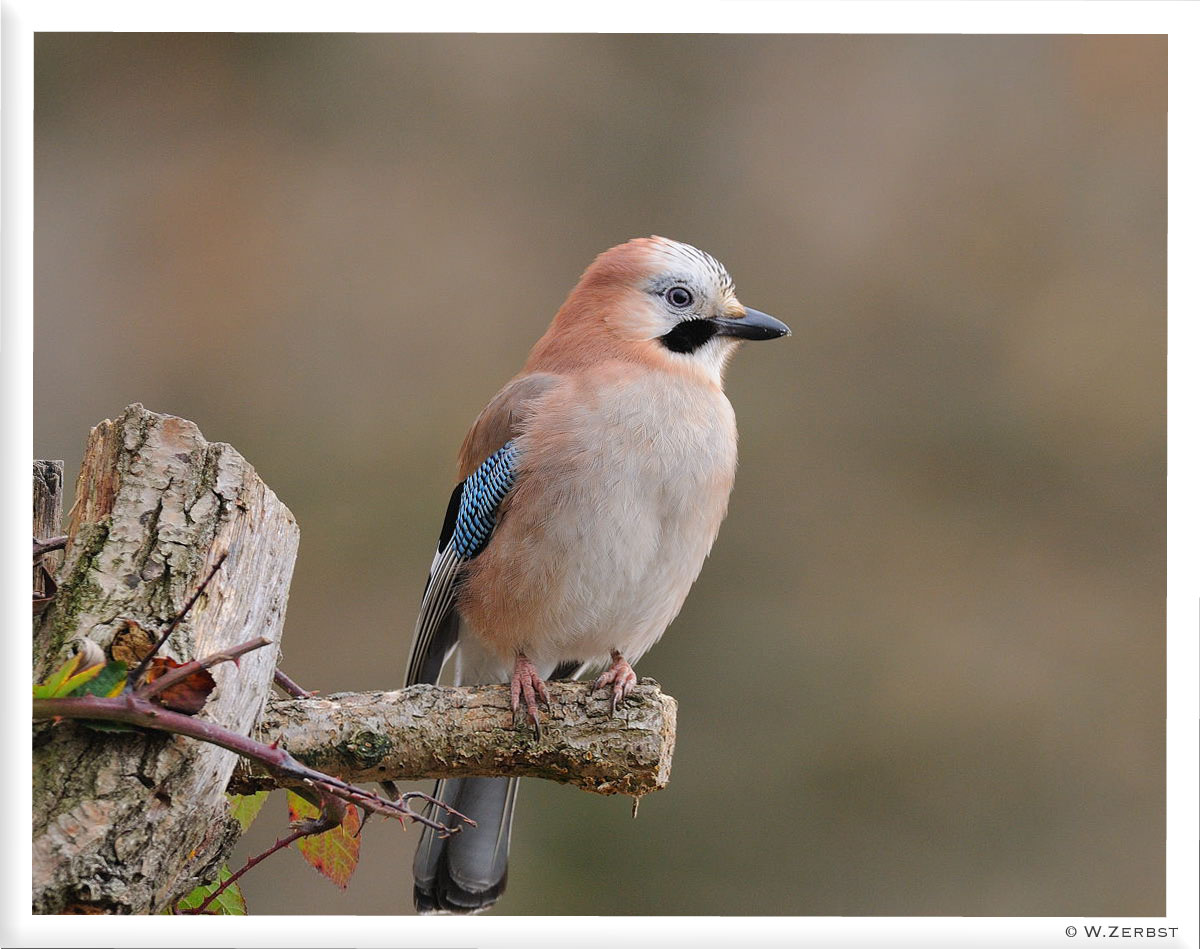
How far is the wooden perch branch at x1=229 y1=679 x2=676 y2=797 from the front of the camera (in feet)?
8.39

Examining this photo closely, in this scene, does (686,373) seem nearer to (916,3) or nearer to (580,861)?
(916,3)

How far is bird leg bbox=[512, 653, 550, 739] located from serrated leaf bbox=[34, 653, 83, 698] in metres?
0.95

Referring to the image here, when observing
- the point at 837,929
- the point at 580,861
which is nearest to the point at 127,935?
the point at 837,929

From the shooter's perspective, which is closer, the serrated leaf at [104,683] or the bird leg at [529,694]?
the serrated leaf at [104,683]

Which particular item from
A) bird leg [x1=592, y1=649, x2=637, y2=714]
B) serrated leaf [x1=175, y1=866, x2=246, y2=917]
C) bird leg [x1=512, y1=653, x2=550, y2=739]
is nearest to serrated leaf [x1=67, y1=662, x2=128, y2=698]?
serrated leaf [x1=175, y1=866, x2=246, y2=917]

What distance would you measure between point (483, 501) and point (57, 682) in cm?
138

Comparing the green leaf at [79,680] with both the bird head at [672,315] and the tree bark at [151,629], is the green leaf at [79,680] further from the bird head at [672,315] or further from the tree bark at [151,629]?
the bird head at [672,315]

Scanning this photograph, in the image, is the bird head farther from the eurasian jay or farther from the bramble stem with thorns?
the bramble stem with thorns

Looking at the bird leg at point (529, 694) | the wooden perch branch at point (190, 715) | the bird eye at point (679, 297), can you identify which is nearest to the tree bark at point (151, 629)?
the wooden perch branch at point (190, 715)

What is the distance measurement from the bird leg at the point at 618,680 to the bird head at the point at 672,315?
0.82 m

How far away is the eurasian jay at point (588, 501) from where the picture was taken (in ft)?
10.0

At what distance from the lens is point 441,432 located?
16.3 feet

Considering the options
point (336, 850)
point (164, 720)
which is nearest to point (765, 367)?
point (336, 850)

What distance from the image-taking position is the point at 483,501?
127 inches
